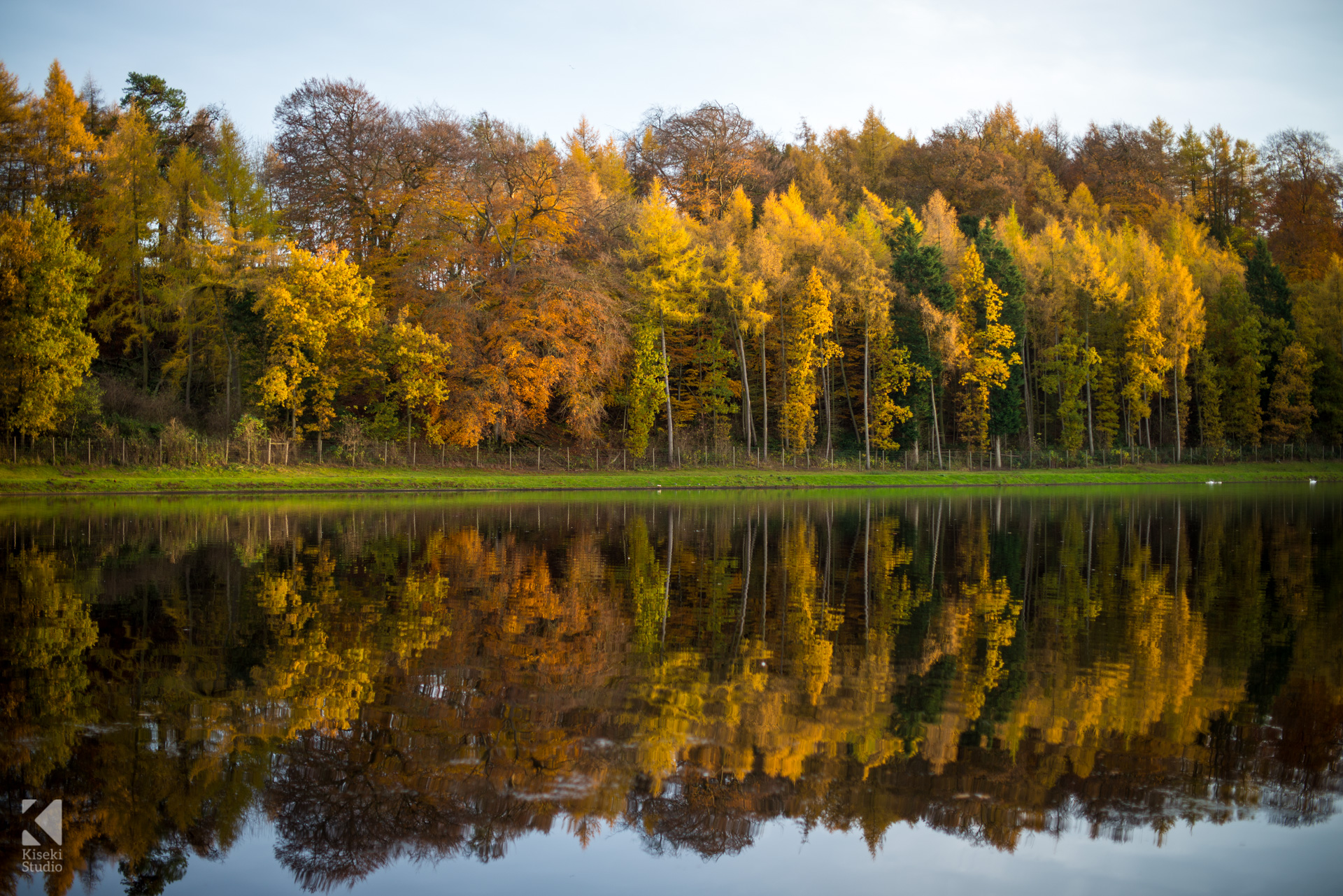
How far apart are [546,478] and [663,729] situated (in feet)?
127

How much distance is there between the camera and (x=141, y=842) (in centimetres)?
647

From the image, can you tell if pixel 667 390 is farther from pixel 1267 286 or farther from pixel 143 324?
pixel 1267 286

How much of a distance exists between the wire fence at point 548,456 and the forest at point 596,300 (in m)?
0.45

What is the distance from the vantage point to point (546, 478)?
46.7m

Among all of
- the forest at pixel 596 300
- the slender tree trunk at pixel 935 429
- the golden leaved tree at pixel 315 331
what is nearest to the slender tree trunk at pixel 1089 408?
the forest at pixel 596 300

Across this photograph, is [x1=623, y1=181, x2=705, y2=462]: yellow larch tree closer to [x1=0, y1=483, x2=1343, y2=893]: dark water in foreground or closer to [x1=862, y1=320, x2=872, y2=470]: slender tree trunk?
[x1=862, y1=320, x2=872, y2=470]: slender tree trunk

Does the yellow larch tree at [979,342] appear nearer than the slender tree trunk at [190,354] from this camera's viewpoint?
No

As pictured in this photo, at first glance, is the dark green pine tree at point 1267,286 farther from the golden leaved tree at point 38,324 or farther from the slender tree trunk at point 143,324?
the golden leaved tree at point 38,324

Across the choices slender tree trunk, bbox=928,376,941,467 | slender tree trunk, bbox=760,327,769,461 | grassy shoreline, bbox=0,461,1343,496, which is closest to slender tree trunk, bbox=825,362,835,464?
grassy shoreline, bbox=0,461,1343,496

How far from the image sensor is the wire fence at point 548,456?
40156mm

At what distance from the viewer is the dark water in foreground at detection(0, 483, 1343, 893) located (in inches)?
254

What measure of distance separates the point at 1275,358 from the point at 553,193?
55.8 meters

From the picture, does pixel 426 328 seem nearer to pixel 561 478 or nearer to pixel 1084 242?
pixel 561 478

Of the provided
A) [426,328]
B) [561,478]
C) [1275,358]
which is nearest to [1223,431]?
[1275,358]
